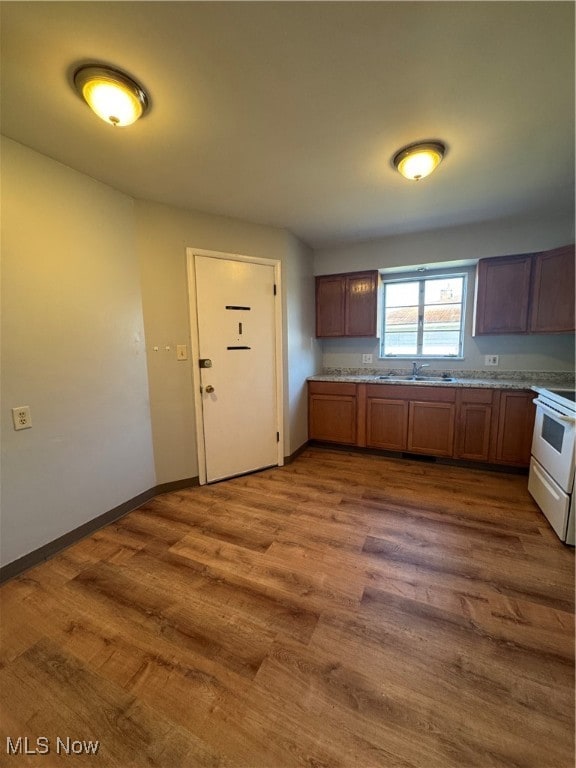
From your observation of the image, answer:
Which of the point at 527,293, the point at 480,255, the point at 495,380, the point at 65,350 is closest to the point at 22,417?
the point at 65,350

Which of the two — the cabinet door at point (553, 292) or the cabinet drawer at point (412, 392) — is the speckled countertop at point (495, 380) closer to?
the cabinet drawer at point (412, 392)

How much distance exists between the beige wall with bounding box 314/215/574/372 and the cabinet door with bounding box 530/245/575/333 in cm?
23

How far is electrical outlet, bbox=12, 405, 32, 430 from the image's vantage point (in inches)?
65.7

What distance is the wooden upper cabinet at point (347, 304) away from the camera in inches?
139

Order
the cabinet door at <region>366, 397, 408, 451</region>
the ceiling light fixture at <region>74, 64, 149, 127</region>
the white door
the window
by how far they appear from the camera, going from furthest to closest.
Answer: the window → the cabinet door at <region>366, 397, 408, 451</region> → the white door → the ceiling light fixture at <region>74, 64, 149, 127</region>

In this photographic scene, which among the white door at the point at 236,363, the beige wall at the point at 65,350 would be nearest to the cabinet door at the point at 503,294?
the white door at the point at 236,363

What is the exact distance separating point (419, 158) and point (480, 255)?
1.75 m

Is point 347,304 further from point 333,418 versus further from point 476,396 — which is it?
point 476,396

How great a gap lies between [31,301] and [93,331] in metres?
0.38

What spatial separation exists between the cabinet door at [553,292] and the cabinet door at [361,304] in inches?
60.9

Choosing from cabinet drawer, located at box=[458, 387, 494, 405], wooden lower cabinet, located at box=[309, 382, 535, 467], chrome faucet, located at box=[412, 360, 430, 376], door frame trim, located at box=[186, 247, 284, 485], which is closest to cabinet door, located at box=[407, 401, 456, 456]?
wooden lower cabinet, located at box=[309, 382, 535, 467]

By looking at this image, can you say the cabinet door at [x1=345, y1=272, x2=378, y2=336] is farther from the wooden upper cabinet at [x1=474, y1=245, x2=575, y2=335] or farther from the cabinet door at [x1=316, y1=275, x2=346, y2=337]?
the wooden upper cabinet at [x1=474, y1=245, x2=575, y2=335]

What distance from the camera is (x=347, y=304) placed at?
364 cm

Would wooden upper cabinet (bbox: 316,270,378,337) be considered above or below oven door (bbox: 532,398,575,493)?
above
